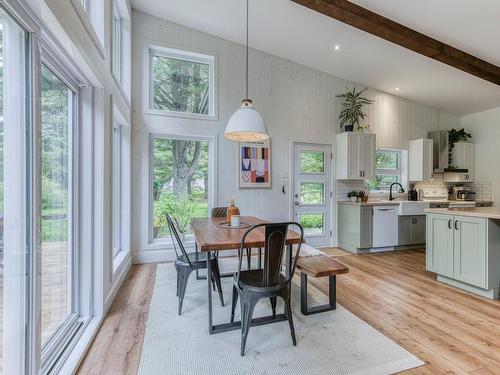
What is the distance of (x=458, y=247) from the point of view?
323 centimetres

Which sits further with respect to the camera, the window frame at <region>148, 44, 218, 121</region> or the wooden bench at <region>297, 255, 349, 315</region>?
the window frame at <region>148, 44, 218, 121</region>

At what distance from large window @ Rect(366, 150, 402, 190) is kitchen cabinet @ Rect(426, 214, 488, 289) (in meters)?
2.22

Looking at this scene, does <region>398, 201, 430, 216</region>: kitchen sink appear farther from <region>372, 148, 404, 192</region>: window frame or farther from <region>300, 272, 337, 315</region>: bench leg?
<region>300, 272, 337, 315</region>: bench leg

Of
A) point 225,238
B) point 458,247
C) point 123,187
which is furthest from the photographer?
point 123,187

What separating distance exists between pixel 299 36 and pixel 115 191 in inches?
138

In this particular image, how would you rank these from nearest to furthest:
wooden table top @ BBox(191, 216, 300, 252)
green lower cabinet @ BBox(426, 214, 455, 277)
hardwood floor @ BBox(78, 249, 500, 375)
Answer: hardwood floor @ BBox(78, 249, 500, 375), wooden table top @ BBox(191, 216, 300, 252), green lower cabinet @ BBox(426, 214, 455, 277)

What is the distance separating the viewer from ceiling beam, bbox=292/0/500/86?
3393mm

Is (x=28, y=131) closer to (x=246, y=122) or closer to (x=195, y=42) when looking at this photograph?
(x=246, y=122)

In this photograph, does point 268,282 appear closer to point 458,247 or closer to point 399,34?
point 458,247

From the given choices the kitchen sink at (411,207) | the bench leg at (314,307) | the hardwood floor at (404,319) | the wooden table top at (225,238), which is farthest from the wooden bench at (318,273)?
the kitchen sink at (411,207)

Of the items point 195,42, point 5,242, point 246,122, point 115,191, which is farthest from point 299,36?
point 5,242

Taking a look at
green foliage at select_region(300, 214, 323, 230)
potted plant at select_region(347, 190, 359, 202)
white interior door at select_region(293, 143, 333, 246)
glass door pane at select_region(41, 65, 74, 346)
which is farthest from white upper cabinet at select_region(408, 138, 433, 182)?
glass door pane at select_region(41, 65, 74, 346)

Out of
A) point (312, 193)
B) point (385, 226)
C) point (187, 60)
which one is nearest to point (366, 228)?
point (385, 226)

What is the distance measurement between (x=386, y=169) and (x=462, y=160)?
1.82 meters
